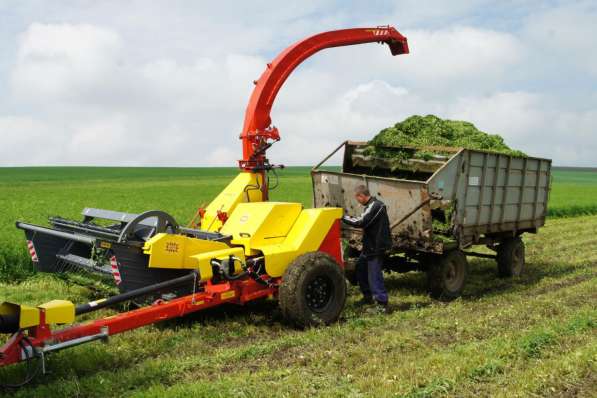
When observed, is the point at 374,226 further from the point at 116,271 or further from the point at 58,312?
the point at 58,312

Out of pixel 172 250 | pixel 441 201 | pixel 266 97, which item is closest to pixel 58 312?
pixel 172 250

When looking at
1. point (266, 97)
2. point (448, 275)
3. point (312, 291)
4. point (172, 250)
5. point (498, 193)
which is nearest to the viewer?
point (172, 250)

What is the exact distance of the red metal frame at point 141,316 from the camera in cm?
465

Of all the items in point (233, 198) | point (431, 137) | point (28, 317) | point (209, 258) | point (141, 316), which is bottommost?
point (141, 316)

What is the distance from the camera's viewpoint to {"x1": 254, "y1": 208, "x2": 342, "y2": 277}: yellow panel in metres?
6.79

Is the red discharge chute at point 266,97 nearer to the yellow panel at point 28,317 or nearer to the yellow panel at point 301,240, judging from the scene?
the yellow panel at point 301,240

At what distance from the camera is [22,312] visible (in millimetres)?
4594

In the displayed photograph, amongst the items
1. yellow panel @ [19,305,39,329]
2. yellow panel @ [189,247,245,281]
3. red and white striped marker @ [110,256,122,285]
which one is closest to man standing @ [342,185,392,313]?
yellow panel @ [189,247,245,281]

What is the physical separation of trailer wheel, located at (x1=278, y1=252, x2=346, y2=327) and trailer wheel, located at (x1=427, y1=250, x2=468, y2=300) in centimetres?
223

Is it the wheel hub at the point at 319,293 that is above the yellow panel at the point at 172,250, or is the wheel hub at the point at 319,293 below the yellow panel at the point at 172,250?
below

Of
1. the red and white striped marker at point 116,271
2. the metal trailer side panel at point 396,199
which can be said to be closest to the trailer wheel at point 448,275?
the metal trailer side panel at point 396,199

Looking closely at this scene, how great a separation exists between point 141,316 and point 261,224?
6.41 feet

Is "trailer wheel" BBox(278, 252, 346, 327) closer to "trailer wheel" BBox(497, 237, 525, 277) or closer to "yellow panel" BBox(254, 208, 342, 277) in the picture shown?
"yellow panel" BBox(254, 208, 342, 277)

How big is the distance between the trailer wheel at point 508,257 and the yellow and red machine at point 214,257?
432 cm
